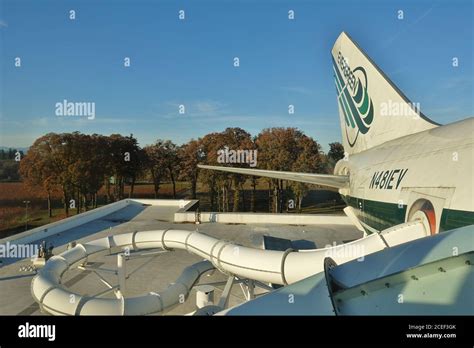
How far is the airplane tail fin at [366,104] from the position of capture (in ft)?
53.9

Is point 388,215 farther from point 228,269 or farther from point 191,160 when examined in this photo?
point 191,160

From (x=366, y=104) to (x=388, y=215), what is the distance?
9262mm

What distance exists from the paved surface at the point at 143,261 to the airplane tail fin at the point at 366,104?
1012 centimetres

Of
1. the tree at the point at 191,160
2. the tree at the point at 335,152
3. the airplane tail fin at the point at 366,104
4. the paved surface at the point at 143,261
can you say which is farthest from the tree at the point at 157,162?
the airplane tail fin at the point at 366,104

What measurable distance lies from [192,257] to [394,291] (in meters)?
20.8

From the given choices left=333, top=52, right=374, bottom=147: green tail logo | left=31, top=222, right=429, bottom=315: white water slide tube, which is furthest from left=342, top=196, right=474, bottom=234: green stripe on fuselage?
left=333, top=52, right=374, bottom=147: green tail logo

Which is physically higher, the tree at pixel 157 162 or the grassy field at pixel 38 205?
the tree at pixel 157 162

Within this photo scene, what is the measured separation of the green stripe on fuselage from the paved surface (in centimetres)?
701

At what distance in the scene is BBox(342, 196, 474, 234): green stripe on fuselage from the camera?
782 cm

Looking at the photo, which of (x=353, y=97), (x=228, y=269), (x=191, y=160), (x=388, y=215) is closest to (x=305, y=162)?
(x=191, y=160)

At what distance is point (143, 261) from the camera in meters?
22.1

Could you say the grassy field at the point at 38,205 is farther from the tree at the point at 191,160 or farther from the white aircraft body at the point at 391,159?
the white aircraft body at the point at 391,159
